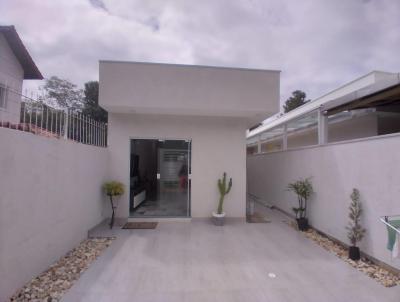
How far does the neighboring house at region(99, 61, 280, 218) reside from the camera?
6.88m

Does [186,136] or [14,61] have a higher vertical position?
[14,61]

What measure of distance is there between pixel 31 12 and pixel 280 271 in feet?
26.3

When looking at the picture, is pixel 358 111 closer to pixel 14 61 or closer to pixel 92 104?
pixel 14 61

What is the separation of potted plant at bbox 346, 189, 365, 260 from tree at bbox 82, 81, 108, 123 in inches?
671

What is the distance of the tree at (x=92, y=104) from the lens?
17.8 meters

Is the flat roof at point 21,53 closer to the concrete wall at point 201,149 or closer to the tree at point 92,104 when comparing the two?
the concrete wall at point 201,149

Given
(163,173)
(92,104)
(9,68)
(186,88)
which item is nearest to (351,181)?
(186,88)

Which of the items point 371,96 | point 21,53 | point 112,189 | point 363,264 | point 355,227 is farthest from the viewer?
point 21,53

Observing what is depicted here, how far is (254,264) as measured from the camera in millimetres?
4730

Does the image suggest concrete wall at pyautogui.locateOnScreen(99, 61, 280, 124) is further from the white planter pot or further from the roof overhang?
the white planter pot

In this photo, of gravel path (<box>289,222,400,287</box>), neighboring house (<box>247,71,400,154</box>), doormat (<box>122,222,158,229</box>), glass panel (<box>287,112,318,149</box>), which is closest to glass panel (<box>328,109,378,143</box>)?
neighboring house (<box>247,71,400,154</box>)

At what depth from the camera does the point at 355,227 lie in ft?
16.5

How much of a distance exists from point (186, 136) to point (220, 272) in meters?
4.75

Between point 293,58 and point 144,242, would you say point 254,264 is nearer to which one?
point 144,242
